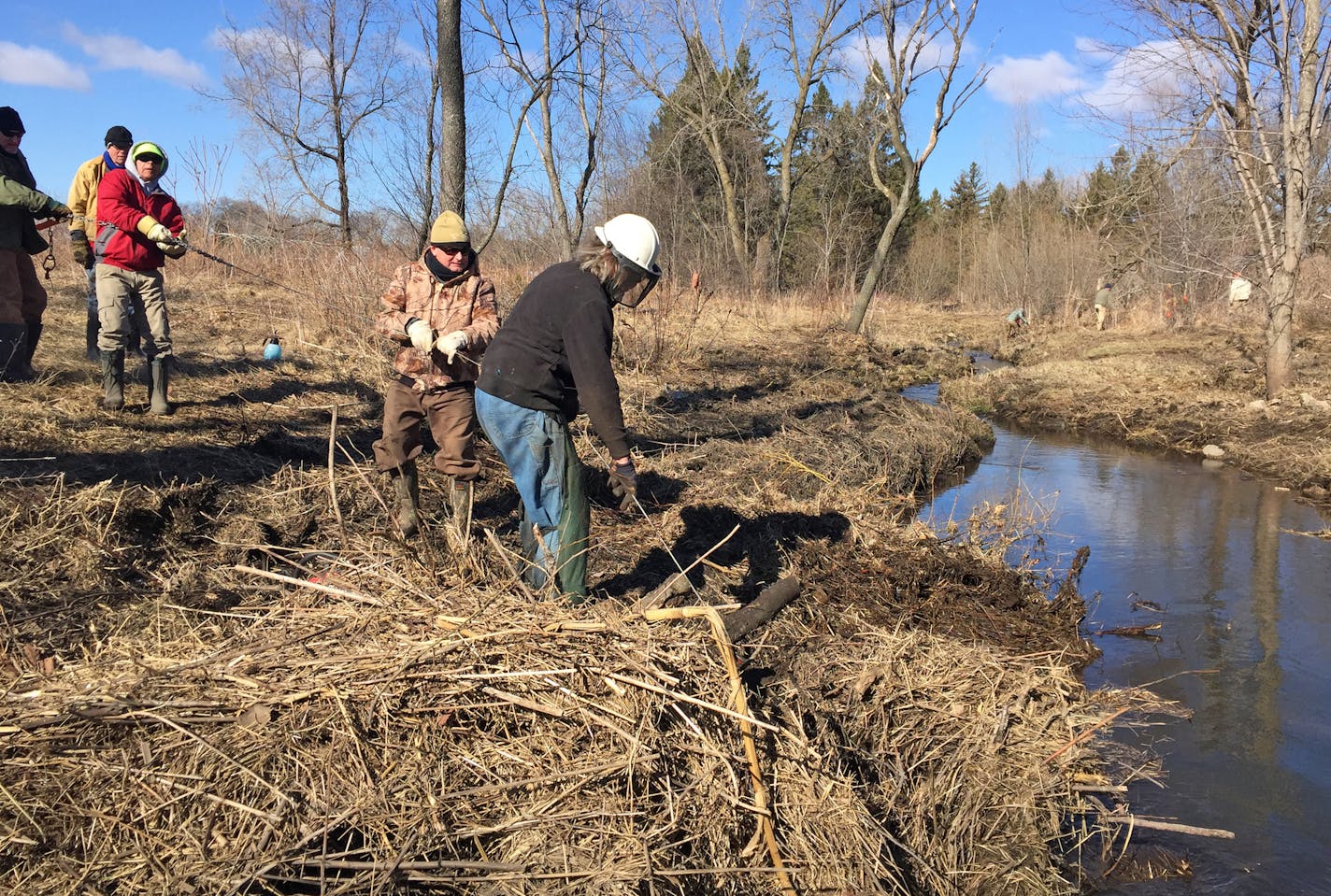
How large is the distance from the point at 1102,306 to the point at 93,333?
22173 millimetres

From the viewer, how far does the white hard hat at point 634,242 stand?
3473 millimetres

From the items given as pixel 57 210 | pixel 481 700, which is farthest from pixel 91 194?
pixel 481 700

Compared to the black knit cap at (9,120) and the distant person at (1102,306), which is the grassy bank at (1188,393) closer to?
the distant person at (1102,306)

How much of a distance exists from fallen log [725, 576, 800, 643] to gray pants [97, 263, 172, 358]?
4596mm

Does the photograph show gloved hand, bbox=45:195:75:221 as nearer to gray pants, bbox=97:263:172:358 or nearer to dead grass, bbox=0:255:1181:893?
gray pants, bbox=97:263:172:358

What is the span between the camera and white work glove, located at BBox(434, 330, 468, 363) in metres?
4.39

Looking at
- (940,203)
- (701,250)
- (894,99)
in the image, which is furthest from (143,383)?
(940,203)

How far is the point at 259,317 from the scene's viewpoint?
10836 millimetres

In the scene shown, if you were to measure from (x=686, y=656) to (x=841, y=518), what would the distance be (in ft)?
11.2

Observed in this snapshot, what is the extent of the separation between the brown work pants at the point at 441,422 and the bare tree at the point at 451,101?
9.01 ft

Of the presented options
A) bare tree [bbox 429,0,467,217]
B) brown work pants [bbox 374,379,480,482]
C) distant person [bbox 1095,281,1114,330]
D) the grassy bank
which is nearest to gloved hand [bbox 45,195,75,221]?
bare tree [bbox 429,0,467,217]

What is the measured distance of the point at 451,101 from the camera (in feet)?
23.2

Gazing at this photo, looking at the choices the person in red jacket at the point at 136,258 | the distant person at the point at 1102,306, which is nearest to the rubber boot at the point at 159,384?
the person in red jacket at the point at 136,258

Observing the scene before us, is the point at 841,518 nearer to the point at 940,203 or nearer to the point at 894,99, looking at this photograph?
the point at 894,99
